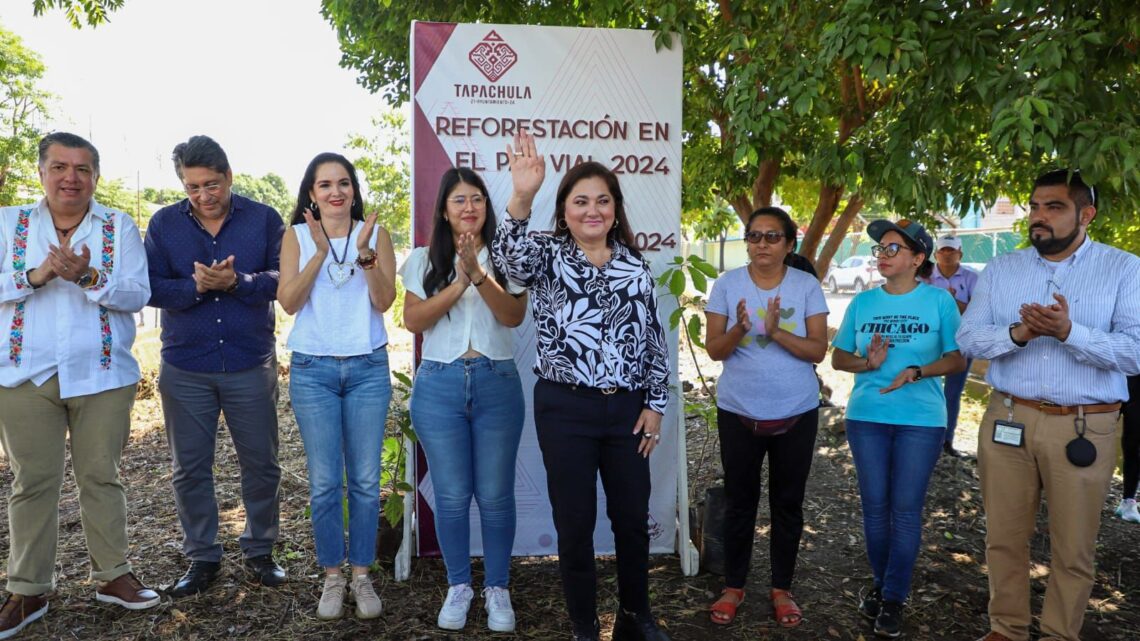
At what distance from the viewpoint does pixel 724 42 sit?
4.86 meters

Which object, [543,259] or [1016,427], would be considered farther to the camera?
[1016,427]

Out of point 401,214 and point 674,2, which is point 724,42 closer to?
point 674,2

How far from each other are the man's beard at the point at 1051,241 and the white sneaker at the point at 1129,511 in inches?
127

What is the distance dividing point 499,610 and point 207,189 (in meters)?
2.36

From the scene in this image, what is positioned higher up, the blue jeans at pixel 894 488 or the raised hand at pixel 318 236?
the raised hand at pixel 318 236

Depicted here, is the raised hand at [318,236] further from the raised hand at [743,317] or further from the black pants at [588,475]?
the raised hand at [743,317]

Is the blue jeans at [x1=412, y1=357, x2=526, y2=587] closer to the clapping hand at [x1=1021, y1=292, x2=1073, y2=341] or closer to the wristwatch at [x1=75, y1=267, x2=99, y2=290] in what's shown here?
the wristwatch at [x1=75, y1=267, x2=99, y2=290]

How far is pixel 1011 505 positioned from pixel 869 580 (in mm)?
1144

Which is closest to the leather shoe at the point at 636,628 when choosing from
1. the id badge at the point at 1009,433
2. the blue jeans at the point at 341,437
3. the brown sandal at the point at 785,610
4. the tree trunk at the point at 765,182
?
the brown sandal at the point at 785,610

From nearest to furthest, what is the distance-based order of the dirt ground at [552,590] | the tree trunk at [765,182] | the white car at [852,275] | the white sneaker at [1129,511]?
1. the dirt ground at [552,590]
2. the white sneaker at [1129,511]
3. the tree trunk at [765,182]
4. the white car at [852,275]

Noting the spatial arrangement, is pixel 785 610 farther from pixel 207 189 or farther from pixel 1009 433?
pixel 207 189

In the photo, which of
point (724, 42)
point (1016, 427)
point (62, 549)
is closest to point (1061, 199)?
point (1016, 427)

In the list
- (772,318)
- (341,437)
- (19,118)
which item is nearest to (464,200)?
(341,437)

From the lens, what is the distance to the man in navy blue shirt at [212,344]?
3.75m
